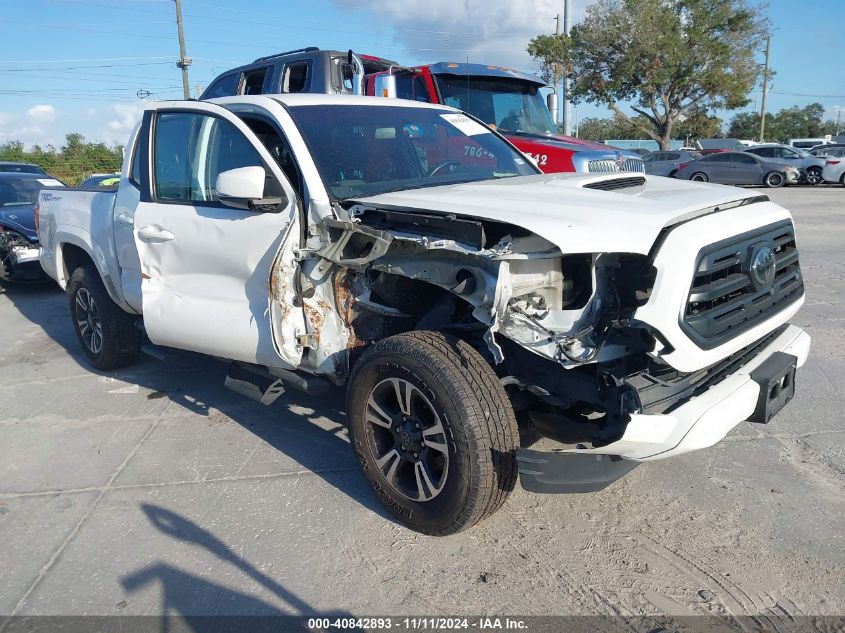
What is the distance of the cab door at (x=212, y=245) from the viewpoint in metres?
3.62

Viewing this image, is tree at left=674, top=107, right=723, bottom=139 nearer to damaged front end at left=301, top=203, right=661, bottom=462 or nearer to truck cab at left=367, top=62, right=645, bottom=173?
truck cab at left=367, top=62, right=645, bottom=173

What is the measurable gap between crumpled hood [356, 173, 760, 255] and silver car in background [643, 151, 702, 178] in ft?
84.1

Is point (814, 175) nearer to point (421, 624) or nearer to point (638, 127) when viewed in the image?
point (638, 127)

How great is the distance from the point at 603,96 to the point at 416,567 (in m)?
36.2

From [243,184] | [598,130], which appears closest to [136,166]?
[243,184]

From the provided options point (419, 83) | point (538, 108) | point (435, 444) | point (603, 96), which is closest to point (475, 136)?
point (435, 444)

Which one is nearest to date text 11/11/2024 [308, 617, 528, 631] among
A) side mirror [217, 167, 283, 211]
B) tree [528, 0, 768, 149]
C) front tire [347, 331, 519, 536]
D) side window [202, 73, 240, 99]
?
front tire [347, 331, 519, 536]

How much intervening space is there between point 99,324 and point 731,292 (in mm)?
4723

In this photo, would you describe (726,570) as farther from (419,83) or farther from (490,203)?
(419,83)

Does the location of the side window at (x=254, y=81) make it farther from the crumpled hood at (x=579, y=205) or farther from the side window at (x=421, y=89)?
the crumpled hood at (x=579, y=205)

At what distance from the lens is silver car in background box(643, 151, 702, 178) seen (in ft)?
91.2

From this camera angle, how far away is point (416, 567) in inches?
119

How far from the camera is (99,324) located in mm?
5535

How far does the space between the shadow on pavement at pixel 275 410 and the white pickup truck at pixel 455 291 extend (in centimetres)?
45
